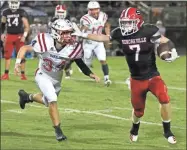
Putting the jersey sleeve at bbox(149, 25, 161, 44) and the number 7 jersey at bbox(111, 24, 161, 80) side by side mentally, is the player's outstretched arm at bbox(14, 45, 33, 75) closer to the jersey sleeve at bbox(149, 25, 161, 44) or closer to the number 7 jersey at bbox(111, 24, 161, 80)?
the number 7 jersey at bbox(111, 24, 161, 80)

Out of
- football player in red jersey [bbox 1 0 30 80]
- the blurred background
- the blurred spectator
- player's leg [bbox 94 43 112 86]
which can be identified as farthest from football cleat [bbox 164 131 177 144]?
the blurred background

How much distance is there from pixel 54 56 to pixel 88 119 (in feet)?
9.93

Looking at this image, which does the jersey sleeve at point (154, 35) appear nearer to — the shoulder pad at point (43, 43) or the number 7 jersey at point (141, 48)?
the number 7 jersey at point (141, 48)

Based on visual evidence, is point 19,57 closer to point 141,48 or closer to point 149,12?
point 141,48

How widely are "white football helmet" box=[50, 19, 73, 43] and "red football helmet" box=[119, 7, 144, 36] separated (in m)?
0.87

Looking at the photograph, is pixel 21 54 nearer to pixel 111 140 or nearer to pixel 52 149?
pixel 52 149

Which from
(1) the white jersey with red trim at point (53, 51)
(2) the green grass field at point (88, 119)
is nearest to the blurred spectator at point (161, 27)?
(2) the green grass field at point (88, 119)

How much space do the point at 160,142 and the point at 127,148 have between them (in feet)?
2.28

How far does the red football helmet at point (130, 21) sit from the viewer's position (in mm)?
8078

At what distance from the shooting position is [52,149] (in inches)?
385

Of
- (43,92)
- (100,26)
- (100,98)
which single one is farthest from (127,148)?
(100,26)

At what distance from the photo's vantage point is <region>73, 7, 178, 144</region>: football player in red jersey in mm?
8195

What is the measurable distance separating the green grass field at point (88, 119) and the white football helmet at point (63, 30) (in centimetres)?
180

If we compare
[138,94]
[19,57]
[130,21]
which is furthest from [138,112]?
[19,57]
